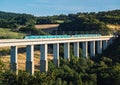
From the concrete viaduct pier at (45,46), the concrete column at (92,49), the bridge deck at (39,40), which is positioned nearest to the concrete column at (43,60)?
the concrete viaduct pier at (45,46)

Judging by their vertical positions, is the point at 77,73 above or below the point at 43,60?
below

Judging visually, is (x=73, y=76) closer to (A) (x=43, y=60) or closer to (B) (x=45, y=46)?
(A) (x=43, y=60)

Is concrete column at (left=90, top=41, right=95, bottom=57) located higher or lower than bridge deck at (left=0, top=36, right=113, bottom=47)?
lower

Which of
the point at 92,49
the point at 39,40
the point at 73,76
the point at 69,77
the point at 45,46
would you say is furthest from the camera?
the point at 92,49

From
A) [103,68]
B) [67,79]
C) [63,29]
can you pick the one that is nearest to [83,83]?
[67,79]

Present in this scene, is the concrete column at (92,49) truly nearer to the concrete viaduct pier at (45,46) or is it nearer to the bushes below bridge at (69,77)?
the concrete viaduct pier at (45,46)

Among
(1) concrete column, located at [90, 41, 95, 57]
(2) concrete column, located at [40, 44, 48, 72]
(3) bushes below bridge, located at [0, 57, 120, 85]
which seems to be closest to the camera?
(3) bushes below bridge, located at [0, 57, 120, 85]

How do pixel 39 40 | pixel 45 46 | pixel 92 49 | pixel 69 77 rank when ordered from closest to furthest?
1. pixel 69 77
2. pixel 39 40
3. pixel 45 46
4. pixel 92 49

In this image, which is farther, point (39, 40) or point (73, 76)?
point (39, 40)

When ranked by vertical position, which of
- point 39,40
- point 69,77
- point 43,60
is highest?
point 39,40

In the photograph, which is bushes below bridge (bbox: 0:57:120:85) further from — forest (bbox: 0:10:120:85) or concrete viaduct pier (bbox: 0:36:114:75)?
concrete viaduct pier (bbox: 0:36:114:75)

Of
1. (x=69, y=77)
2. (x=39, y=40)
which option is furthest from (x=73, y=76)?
(x=39, y=40)

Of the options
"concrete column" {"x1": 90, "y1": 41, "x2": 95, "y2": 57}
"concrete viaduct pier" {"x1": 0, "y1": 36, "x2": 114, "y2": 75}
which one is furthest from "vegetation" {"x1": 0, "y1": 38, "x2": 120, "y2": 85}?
"concrete column" {"x1": 90, "y1": 41, "x2": 95, "y2": 57}
